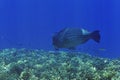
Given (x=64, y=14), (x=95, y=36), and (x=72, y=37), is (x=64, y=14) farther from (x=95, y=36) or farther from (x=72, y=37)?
(x=95, y=36)

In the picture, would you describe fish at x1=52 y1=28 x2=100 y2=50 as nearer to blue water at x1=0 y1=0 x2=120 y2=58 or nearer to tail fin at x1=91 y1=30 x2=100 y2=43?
tail fin at x1=91 y1=30 x2=100 y2=43

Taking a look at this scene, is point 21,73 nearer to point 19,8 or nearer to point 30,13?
point 30,13

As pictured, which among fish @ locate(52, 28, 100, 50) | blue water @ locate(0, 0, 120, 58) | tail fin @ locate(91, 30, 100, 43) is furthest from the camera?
blue water @ locate(0, 0, 120, 58)

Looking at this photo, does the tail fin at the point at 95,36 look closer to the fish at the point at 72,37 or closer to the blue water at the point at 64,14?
the fish at the point at 72,37

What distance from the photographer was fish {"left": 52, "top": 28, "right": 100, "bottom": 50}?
19.6 ft

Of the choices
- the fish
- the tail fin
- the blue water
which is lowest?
the tail fin

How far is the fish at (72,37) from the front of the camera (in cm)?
598

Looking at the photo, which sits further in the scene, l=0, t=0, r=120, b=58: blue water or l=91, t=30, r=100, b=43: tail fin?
l=0, t=0, r=120, b=58: blue water

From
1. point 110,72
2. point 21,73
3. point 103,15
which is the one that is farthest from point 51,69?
point 103,15

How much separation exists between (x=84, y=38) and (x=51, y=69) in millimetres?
2109

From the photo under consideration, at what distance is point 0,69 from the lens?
7.92m

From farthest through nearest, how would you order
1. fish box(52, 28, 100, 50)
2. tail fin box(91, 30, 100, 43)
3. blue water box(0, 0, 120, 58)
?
blue water box(0, 0, 120, 58)
fish box(52, 28, 100, 50)
tail fin box(91, 30, 100, 43)

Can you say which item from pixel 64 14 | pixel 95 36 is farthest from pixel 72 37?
pixel 64 14

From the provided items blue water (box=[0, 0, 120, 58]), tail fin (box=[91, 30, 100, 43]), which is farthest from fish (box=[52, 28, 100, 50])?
blue water (box=[0, 0, 120, 58])
